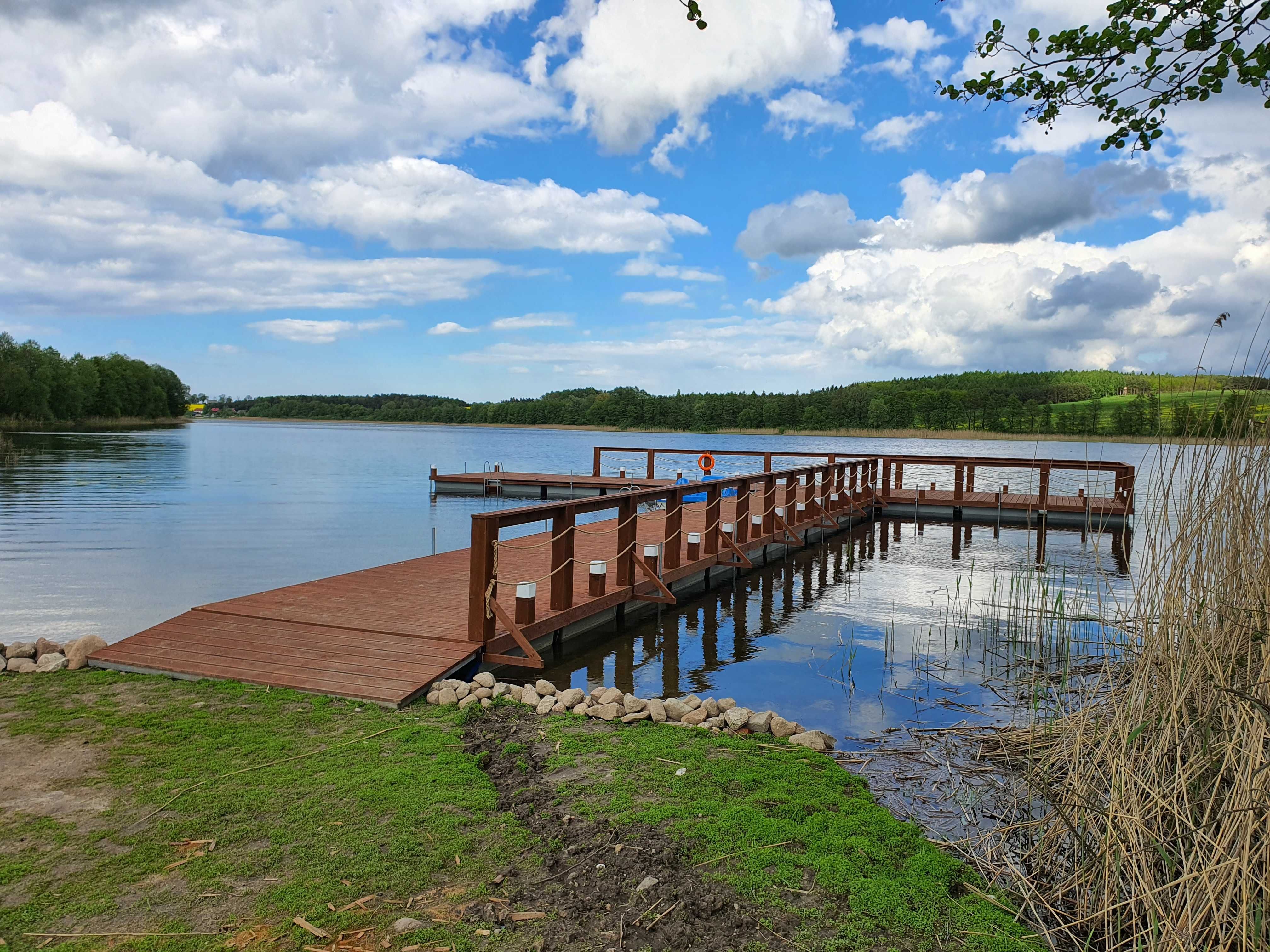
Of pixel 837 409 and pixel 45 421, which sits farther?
pixel 45 421

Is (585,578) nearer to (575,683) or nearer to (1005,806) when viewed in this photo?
(575,683)

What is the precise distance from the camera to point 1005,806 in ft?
14.6

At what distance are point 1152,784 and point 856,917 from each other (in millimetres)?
1189

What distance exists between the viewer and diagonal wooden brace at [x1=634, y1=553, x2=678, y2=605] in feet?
28.5

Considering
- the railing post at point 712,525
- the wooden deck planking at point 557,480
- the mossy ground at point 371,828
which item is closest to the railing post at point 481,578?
the mossy ground at point 371,828

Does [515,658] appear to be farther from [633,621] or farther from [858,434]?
[858,434]

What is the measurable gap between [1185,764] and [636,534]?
649 centimetres

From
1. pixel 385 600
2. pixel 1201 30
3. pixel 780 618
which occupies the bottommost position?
pixel 780 618

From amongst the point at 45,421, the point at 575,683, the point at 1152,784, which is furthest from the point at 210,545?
the point at 45,421

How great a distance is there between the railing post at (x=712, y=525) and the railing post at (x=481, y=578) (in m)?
5.19

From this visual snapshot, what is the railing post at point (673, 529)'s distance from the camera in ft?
32.7

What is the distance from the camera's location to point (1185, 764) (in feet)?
9.68

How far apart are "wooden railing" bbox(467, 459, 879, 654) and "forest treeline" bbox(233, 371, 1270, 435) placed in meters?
3.39

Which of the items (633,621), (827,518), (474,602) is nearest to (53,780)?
(474,602)
